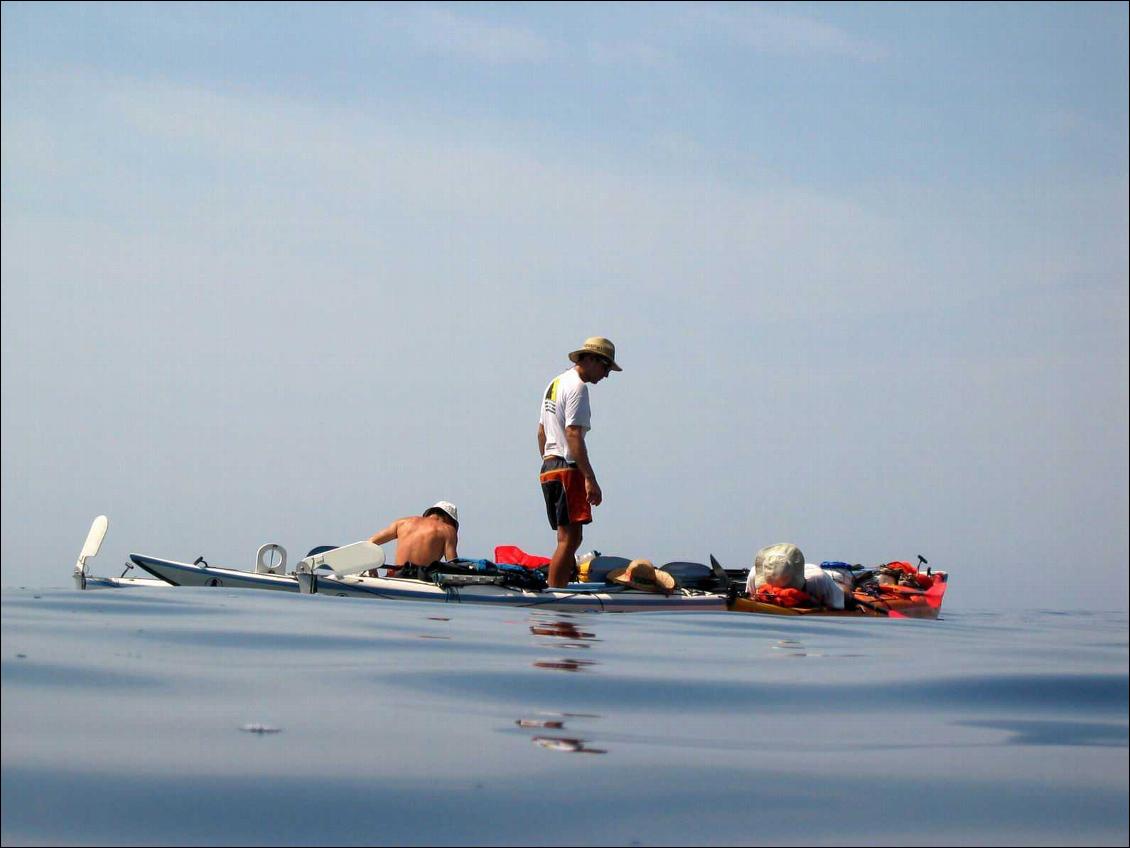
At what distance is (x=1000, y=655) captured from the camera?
240 inches

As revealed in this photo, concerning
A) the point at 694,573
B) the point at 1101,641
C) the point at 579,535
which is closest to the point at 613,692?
the point at 1101,641

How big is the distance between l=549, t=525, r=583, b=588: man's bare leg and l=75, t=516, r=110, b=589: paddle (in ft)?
12.9

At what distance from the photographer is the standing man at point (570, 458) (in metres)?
9.88

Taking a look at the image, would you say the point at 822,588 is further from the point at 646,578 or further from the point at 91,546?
the point at 91,546

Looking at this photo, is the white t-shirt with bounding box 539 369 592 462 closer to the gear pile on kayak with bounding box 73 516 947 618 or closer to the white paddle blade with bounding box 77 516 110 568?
the gear pile on kayak with bounding box 73 516 947 618

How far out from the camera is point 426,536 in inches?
409

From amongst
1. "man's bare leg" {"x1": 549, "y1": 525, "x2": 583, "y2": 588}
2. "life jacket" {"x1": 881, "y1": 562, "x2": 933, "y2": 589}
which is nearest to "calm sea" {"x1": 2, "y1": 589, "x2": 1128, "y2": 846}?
"man's bare leg" {"x1": 549, "y1": 525, "x2": 583, "y2": 588}

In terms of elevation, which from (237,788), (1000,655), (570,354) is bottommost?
(237,788)

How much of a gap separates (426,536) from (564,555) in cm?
137

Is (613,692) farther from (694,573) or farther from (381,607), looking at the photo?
(694,573)

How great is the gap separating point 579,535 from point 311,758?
717 centimetres

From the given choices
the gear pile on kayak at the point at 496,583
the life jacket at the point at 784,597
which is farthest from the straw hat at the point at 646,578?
the life jacket at the point at 784,597

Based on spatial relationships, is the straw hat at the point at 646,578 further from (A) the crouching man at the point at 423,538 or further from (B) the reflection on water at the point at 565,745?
(B) the reflection on water at the point at 565,745

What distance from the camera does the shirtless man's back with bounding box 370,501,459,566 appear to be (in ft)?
34.0
